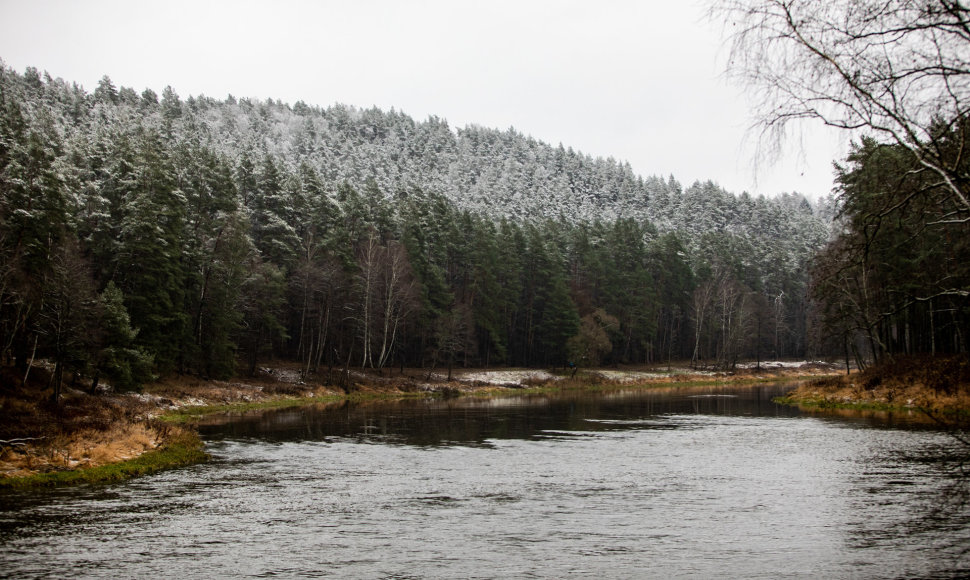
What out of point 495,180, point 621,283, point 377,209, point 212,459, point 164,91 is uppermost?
point 164,91

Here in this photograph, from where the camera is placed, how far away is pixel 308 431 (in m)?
31.6

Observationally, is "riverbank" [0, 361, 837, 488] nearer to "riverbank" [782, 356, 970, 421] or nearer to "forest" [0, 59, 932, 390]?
"forest" [0, 59, 932, 390]

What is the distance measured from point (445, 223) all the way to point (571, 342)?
70.4ft

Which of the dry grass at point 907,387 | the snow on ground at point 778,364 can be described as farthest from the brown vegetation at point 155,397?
the dry grass at point 907,387

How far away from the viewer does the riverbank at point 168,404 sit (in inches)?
760

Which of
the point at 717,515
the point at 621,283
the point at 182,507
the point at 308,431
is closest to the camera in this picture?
the point at 717,515

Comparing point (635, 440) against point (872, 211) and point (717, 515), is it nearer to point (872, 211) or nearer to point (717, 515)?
point (717, 515)

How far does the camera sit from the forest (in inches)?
1239

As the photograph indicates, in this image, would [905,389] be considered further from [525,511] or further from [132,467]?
[132,467]

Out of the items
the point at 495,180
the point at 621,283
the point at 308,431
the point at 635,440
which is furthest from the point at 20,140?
the point at 495,180

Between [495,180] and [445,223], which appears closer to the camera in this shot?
[445,223]

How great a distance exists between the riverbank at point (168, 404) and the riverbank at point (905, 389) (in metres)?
29.2

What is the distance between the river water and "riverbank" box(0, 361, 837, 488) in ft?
5.37

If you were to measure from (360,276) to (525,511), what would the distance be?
49.4 meters
